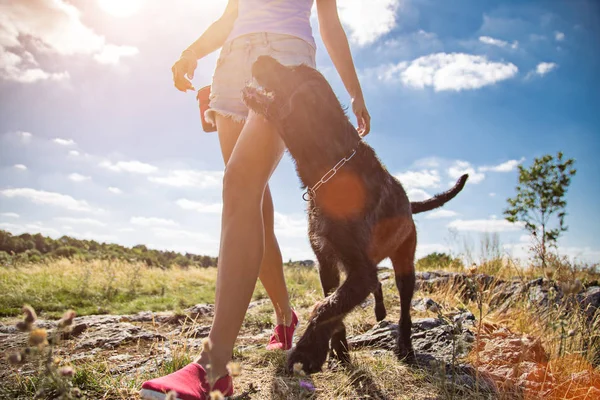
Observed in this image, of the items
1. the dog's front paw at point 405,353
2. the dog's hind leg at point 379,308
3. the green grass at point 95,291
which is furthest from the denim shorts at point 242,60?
the green grass at point 95,291

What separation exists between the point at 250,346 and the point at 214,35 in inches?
108

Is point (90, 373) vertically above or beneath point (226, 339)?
beneath

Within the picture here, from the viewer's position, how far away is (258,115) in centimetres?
236

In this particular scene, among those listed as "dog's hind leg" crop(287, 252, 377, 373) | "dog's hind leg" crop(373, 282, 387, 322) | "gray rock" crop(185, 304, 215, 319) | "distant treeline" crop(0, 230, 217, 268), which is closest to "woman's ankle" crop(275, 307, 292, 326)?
"dog's hind leg" crop(287, 252, 377, 373)

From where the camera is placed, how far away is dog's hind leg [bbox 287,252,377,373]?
195 cm

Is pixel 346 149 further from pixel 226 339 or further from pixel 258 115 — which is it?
pixel 226 339

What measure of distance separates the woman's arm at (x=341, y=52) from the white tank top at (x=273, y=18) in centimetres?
37

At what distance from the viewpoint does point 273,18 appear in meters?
2.47

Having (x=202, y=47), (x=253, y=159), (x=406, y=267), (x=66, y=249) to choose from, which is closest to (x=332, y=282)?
(x=406, y=267)

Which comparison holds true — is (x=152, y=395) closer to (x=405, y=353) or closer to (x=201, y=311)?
(x=405, y=353)

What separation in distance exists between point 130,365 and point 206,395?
4.10ft

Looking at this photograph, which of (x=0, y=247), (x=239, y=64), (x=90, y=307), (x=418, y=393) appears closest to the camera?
(x=418, y=393)

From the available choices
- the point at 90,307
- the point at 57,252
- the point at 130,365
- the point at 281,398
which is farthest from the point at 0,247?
the point at 281,398

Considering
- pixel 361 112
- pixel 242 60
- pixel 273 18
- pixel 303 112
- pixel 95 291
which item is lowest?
pixel 95 291
